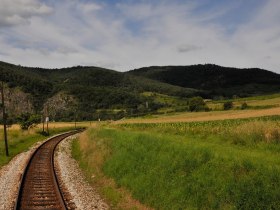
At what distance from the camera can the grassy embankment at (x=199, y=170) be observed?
12.2m

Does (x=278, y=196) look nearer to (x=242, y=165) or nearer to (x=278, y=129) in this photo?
(x=242, y=165)

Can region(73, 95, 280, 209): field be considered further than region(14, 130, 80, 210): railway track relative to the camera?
No

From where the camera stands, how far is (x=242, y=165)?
13.4 m

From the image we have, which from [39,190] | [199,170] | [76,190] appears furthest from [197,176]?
[39,190]

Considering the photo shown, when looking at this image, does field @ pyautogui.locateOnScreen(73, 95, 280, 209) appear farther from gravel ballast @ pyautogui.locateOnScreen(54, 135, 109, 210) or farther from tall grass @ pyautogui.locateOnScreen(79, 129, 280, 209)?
gravel ballast @ pyautogui.locateOnScreen(54, 135, 109, 210)

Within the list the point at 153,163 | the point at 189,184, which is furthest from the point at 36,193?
the point at 189,184

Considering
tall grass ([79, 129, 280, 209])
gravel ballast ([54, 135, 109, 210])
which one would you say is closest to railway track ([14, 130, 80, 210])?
gravel ballast ([54, 135, 109, 210])

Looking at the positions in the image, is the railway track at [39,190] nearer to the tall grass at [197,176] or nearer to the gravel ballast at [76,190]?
the gravel ballast at [76,190]

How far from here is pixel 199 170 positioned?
15.2m

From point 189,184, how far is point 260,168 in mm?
3188

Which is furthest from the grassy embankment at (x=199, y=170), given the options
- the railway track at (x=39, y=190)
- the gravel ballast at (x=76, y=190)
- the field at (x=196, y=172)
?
the railway track at (x=39, y=190)

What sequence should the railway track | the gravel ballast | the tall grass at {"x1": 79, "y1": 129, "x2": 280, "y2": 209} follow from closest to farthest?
the tall grass at {"x1": 79, "y1": 129, "x2": 280, "y2": 209} → the railway track → the gravel ballast

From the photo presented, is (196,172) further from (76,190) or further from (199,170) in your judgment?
(76,190)

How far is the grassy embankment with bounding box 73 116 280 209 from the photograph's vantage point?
12234mm
